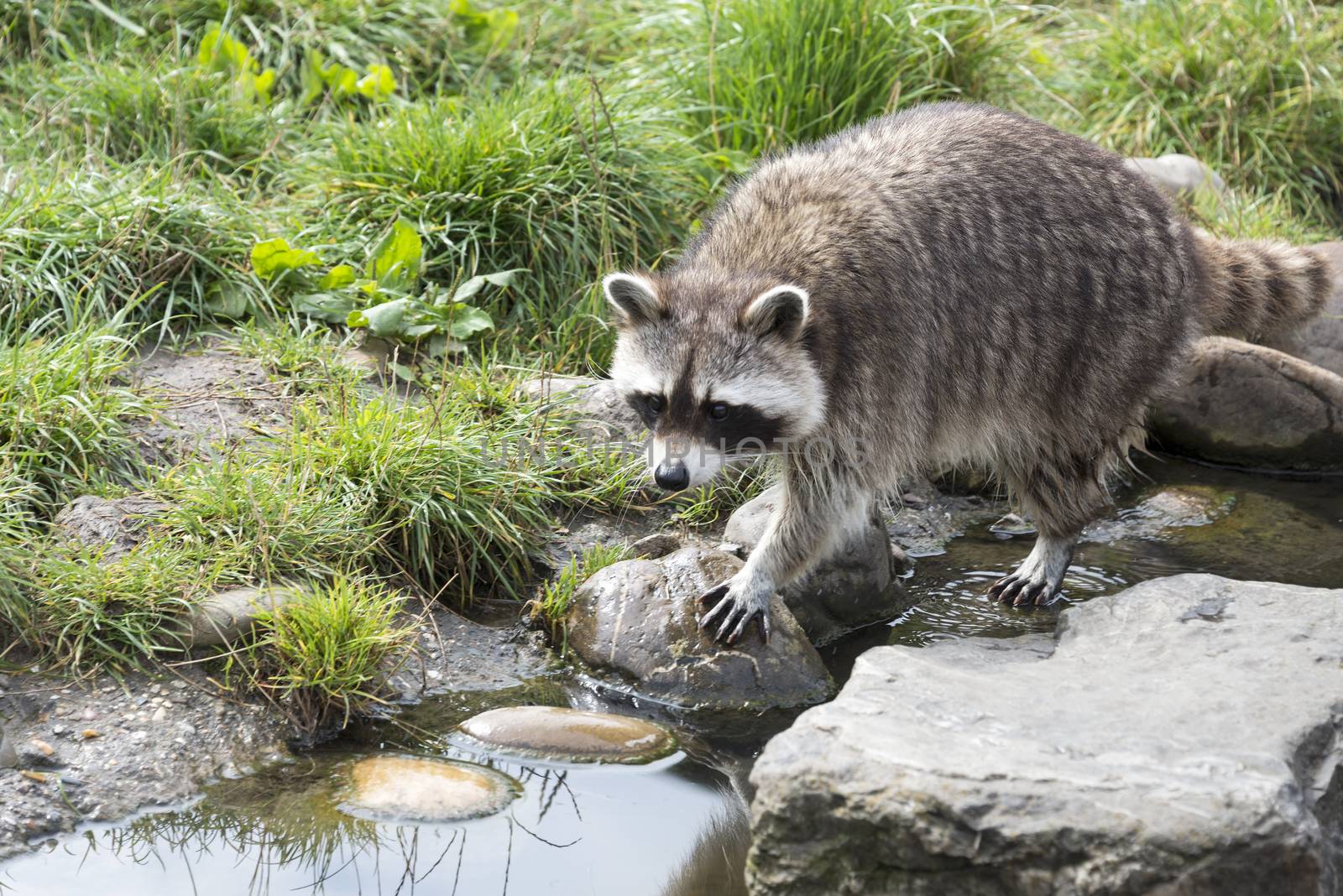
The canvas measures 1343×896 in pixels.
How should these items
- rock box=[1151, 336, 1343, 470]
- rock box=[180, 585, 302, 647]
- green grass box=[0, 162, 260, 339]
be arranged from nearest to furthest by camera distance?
1. rock box=[180, 585, 302, 647]
2. green grass box=[0, 162, 260, 339]
3. rock box=[1151, 336, 1343, 470]

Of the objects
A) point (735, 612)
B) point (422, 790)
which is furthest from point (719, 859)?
point (735, 612)

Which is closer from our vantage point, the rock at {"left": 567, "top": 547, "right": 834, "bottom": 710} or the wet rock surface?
the rock at {"left": 567, "top": 547, "right": 834, "bottom": 710}

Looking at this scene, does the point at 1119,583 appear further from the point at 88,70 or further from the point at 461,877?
the point at 88,70

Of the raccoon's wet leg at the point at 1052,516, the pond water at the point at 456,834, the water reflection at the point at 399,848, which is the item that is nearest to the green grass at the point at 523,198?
the raccoon's wet leg at the point at 1052,516

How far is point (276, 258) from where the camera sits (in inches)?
180

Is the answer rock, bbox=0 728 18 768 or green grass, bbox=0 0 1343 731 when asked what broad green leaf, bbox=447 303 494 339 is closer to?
green grass, bbox=0 0 1343 731

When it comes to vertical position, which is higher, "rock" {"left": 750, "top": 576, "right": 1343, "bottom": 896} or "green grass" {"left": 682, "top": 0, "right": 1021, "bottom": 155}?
"green grass" {"left": 682, "top": 0, "right": 1021, "bottom": 155}

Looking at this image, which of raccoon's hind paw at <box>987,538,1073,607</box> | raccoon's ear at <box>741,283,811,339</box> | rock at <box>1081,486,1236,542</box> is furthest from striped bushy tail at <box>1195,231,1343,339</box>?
raccoon's ear at <box>741,283,811,339</box>

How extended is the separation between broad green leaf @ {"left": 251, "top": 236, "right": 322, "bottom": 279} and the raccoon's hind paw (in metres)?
2.43

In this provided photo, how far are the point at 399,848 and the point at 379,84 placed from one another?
3.62 metres

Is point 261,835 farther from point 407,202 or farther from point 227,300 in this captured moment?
point 407,202

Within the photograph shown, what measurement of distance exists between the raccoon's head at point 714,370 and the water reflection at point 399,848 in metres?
0.80

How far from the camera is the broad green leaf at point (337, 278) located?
458 cm

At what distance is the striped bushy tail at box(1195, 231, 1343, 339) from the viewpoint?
412 cm
